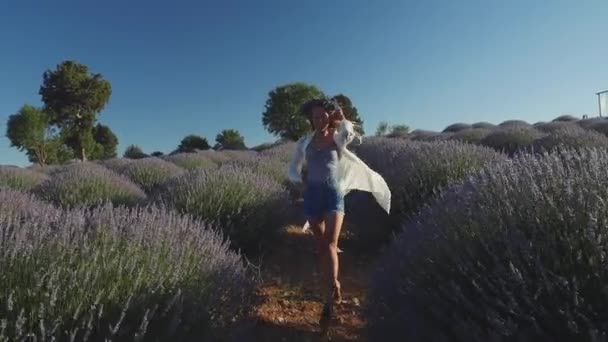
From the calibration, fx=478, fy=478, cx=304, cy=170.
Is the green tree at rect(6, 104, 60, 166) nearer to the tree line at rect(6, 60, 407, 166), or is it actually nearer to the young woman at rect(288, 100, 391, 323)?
the tree line at rect(6, 60, 407, 166)

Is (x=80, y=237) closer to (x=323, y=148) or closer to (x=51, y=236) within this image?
(x=51, y=236)

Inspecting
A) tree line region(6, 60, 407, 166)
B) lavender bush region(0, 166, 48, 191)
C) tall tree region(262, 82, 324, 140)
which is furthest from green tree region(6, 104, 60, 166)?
lavender bush region(0, 166, 48, 191)

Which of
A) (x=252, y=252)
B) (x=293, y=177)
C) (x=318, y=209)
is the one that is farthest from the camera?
(x=252, y=252)

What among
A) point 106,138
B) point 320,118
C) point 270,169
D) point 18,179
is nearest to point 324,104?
point 320,118

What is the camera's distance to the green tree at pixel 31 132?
3062 centimetres

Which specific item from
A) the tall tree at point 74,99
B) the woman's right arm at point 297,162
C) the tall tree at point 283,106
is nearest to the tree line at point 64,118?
the tall tree at point 74,99

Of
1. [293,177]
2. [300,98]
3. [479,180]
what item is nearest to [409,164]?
[293,177]

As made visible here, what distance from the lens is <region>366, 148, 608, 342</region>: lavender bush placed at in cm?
167

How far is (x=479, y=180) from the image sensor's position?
2625 mm

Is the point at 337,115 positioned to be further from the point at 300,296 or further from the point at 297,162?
the point at 300,296

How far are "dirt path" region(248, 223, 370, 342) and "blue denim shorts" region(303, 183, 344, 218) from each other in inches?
29.9

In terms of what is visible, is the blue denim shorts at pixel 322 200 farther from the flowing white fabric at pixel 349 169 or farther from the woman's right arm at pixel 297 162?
the woman's right arm at pixel 297 162

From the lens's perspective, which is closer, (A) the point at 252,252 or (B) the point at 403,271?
(B) the point at 403,271

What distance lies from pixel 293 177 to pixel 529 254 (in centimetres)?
269
